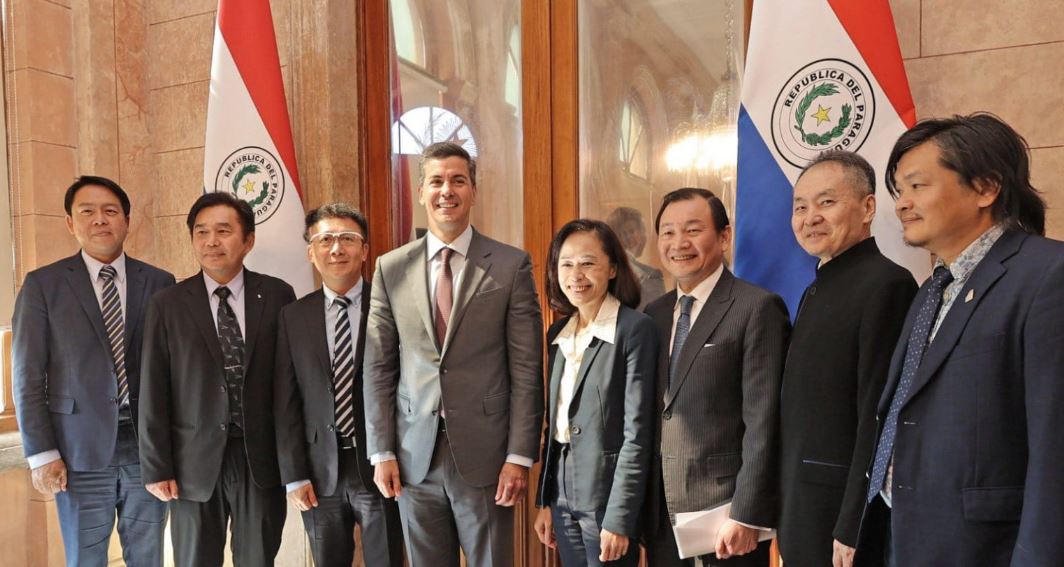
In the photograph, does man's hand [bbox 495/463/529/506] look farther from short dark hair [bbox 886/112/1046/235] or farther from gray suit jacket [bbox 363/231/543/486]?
short dark hair [bbox 886/112/1046/235]

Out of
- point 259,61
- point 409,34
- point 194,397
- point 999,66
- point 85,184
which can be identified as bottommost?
point 194,397

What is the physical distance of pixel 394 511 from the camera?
2588mm

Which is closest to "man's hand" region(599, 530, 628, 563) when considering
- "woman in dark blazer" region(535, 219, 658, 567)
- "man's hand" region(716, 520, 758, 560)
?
"woman in dark blazer" region(535, 219, 658, 567)

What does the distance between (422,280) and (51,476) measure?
65.4 inches

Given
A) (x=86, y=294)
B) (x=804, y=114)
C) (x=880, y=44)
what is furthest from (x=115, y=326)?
(x=880, y=44)

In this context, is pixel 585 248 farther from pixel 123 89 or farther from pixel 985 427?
pixel 123 89

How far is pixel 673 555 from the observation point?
6.79ft

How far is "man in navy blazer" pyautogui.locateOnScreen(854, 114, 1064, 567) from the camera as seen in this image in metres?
1.32

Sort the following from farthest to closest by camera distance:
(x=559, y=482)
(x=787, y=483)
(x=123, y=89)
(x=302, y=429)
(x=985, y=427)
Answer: (x=123, y=89) → (x=302, y=429) → (x=559, y=482) → (x=787, y=483) → (x=985, y=427)

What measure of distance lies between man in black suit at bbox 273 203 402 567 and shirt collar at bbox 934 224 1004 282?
1.89m

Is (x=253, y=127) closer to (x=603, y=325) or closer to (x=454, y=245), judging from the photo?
(x=454, y=245)

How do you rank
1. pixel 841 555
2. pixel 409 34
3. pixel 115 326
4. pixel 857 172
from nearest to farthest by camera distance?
pixel 841 555 → pixel 857 172 → pixel 115 326 → pixel 409 34

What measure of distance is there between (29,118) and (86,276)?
137cm

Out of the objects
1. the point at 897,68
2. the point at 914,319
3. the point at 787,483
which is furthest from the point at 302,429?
the point at 897,68
